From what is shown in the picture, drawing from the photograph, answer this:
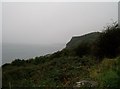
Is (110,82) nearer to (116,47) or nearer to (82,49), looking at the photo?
(116,47)

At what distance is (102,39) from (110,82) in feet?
51.1

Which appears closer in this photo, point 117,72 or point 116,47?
point 117,72

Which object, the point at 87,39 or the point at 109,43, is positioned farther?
the point at 87,39

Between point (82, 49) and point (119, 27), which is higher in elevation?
point (119, 27)

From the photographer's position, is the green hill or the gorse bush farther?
the green hill

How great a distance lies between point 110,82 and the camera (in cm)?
714

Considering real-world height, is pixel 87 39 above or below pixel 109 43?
below

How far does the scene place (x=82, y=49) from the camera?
2691 centimetres

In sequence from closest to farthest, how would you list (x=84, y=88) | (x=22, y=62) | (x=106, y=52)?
(x=84, y=88) < (x=106, y=52) < (x=22, y=62)

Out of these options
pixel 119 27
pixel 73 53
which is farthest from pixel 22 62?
pixel 119 27

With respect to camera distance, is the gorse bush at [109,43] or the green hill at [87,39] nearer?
the gorse bush at [109,43]

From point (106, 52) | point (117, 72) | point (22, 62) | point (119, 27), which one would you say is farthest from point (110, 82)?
point (22, 62)

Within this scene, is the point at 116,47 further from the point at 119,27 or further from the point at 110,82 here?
the point at 110,82

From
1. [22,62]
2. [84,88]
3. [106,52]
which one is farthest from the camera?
[22,62]
